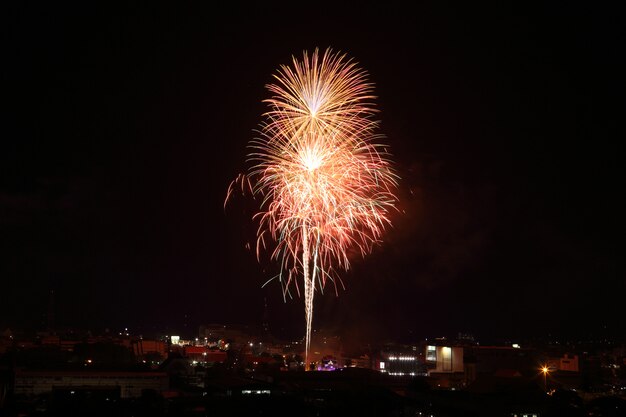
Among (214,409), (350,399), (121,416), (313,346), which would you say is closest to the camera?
(121,416)

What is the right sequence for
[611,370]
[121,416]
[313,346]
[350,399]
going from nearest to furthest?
1. [121,416]
2. [350,399]
3. [611,370]
4. [313,346]

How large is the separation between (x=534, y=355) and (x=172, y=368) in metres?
11.6

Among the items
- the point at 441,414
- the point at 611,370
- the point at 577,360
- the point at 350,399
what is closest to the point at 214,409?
the point at 350,399

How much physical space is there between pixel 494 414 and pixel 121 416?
→ 19.1 ft

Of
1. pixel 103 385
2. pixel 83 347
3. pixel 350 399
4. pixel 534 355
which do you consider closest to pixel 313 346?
pixel 83 347

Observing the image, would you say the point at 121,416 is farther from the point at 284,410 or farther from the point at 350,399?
the point at 350,399

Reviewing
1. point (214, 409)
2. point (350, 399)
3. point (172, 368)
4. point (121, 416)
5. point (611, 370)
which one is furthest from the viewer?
point (611, 370)

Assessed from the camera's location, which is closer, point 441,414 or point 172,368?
point 441,414

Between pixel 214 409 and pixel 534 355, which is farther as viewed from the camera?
pixel 534 355

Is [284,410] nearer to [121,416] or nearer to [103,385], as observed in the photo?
[121,416]

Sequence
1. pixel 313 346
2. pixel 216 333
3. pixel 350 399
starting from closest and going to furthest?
pixel 350 399
pixel 313 346
pixel 216 333

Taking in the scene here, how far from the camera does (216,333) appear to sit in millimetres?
61156

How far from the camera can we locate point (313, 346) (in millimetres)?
38906

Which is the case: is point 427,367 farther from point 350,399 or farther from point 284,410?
point 284,410
